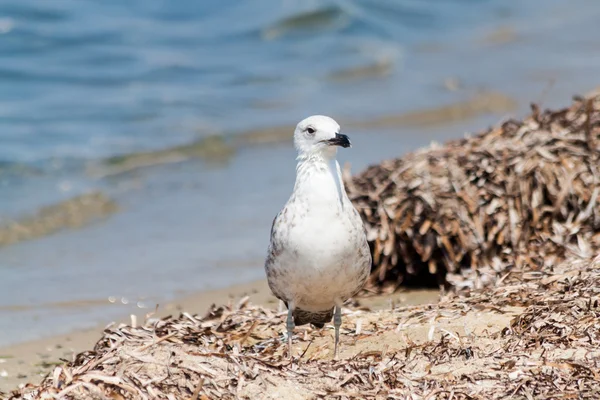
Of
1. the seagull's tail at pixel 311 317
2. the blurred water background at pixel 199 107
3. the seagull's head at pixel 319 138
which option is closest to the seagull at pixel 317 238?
the seagull's head at pixel 319 138

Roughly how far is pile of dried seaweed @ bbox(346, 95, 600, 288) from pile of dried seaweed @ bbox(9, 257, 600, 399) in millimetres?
814

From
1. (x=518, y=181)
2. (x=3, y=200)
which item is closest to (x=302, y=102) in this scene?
(x=3, y=200)

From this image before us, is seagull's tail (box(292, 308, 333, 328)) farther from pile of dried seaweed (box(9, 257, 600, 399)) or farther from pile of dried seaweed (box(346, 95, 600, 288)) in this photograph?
pile of dried seaweed (box(346, 95, 600, 288))

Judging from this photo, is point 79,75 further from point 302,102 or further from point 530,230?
point 530,230

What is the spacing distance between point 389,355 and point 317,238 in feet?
2.12

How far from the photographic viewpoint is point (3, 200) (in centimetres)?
1034

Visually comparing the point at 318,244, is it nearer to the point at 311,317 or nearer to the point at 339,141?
the point at 339,141

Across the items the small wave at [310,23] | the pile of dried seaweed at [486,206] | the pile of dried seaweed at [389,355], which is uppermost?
the small wave at [310,23]

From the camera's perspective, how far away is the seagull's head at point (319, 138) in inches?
197

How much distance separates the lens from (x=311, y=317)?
5.42 m

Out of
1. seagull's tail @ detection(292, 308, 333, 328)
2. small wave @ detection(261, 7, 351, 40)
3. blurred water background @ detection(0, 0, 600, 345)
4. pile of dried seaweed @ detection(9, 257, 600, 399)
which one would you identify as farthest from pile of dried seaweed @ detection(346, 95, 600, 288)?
small wave @ detection(261, 7, 351, 40)

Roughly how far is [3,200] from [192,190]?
6.23ft

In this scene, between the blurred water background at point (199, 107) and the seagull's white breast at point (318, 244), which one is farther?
the blurred water background at point (199, 107)

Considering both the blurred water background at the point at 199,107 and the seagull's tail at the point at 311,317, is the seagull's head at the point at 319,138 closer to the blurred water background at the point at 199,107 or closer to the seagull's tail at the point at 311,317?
the seagull's tail at the point at 311,317
